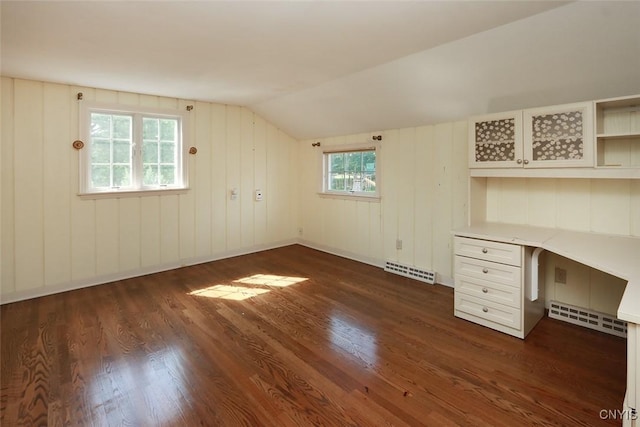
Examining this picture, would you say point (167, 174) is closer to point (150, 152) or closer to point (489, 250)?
point (150, 152)

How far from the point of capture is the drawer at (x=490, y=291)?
8.16 feet

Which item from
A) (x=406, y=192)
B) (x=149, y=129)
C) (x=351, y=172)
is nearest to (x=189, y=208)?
(x=149, y=129)

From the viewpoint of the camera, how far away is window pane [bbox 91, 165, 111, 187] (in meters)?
3.72

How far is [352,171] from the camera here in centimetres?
488

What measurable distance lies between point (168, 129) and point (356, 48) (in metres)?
2.81

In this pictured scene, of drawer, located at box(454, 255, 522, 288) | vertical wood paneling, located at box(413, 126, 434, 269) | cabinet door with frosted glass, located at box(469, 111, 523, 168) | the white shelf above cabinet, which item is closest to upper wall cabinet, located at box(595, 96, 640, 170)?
A: the white shelf above cabinet

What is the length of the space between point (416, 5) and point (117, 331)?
10.4 ft

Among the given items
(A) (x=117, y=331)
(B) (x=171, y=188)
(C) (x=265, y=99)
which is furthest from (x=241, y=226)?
(A) (x=117, y=331)

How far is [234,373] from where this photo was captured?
82.6 inches

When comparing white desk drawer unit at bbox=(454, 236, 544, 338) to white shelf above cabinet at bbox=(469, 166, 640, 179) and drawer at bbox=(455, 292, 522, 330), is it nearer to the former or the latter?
drawer at bbox=(455, 292, 522, 330)

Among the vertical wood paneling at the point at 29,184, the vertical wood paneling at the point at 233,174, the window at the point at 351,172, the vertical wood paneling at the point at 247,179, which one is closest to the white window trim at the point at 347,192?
the window at the point at 351,172

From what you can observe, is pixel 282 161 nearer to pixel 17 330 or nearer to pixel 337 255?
pixel 337 255

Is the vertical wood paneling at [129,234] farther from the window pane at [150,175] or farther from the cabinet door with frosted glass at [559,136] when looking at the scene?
the cabinet door with frosted glass at [559,136]

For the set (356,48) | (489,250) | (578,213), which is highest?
(356,48)
